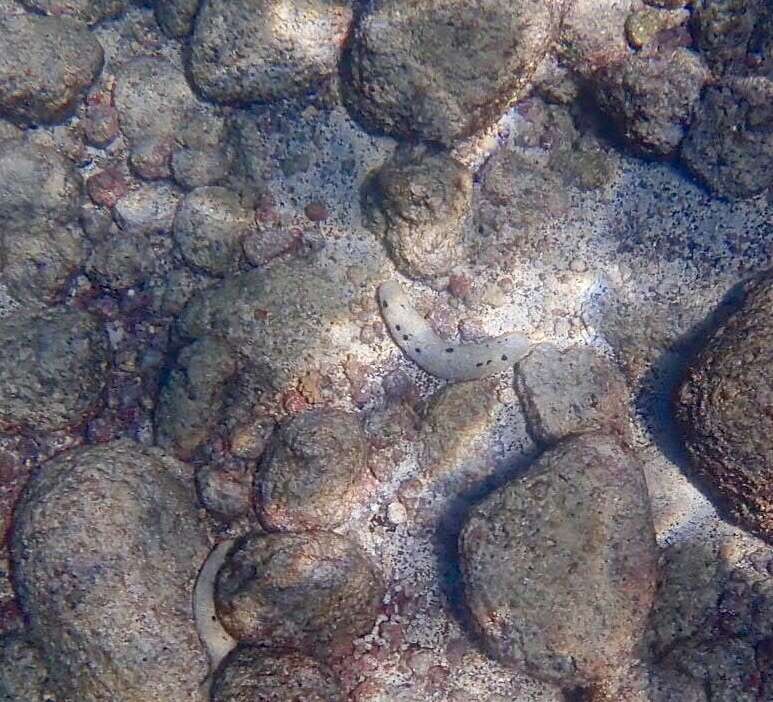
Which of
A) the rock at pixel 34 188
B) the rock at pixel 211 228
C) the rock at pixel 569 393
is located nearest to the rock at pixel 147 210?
the rock at pixel 211 228

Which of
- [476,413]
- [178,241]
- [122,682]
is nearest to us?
[122,682]

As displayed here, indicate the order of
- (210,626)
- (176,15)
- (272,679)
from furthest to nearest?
1. (176,15)
2. (210,626)
3. (272,679)

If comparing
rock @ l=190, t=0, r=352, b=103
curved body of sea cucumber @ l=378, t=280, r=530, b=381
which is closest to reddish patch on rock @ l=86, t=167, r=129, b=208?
rock @ l=190, t=0, r=352, b=103

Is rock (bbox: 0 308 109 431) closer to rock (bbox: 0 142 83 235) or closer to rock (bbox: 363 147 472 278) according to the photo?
rock (bbox: 0 142 83 235)

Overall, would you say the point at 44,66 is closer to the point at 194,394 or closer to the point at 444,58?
the point at 194,394

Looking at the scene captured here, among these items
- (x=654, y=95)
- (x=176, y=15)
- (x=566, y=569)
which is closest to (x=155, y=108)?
(x=176, y=15)

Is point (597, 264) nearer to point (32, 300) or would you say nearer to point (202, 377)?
point (202, 377)

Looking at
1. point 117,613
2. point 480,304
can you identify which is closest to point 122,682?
point 117,613
